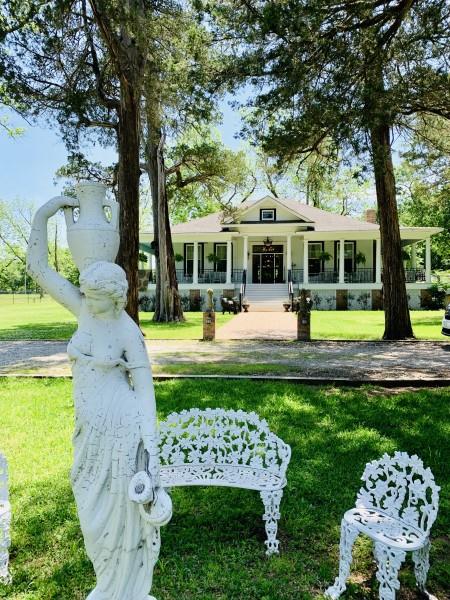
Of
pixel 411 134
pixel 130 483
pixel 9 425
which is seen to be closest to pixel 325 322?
pixel 411 134

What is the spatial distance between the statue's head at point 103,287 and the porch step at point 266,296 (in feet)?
78.1

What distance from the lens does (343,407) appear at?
23.3 ft

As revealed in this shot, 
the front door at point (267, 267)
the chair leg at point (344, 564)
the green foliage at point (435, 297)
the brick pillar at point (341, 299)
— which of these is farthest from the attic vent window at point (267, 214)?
the chair leg at point (344, 564)

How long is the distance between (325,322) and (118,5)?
14533 mm

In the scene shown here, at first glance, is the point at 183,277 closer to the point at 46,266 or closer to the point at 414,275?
the point at 414,275

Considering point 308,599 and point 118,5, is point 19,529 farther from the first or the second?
point 118,5

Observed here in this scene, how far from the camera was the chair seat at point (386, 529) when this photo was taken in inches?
116

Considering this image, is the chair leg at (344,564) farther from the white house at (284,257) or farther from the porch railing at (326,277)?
the porch railing at (326,277)

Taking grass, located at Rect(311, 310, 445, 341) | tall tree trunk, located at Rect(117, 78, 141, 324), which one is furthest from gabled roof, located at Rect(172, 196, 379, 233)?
tall tree trunk, located at Rect(117, 78, 141, 324)

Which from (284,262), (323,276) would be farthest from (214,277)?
(323,276)

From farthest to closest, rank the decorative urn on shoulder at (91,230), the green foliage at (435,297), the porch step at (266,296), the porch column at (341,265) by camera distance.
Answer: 1. the porch column at (341,265)
2. the green foliage at (435,297)
3. the porch step at (266,296)
4. the decorative urn on shoulder at (91,230)

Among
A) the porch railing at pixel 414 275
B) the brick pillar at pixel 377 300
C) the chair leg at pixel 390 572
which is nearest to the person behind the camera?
the chair leg at pixel 390 572

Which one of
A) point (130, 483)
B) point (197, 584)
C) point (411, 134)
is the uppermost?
point (411, 134)

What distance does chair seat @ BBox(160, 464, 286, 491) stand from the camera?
12.5ft
